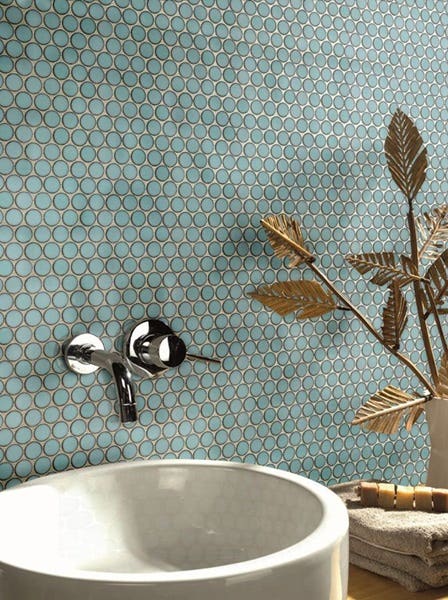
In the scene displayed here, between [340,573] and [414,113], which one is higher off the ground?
[414,113]

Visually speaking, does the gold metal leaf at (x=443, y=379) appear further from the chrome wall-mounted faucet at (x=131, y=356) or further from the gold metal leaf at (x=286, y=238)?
the chrome wall-mounted faucet at (x=131, y=356)

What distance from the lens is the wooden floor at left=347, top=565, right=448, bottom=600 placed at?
1.15m

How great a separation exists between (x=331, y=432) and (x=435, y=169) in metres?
0.57

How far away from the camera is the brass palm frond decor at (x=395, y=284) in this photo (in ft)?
4.53

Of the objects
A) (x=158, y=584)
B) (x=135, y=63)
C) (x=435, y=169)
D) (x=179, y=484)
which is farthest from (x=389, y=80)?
(x=158, y=584)

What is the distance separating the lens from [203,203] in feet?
4.47

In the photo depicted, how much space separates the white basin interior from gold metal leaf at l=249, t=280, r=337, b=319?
0.31 m

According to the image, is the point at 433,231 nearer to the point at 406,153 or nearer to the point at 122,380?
the point at 406,153

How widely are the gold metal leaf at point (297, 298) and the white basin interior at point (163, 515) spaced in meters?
0.31

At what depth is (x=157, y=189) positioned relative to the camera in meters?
1.31

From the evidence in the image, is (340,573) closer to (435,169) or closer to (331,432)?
(331,432)

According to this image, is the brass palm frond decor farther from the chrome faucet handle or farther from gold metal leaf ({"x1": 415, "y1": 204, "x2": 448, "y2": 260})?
the chrome faucet handle

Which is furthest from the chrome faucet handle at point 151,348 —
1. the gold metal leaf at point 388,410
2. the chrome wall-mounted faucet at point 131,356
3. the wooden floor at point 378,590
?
the wooden floor at point 378,590

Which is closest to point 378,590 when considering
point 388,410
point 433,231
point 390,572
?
point 390,572
